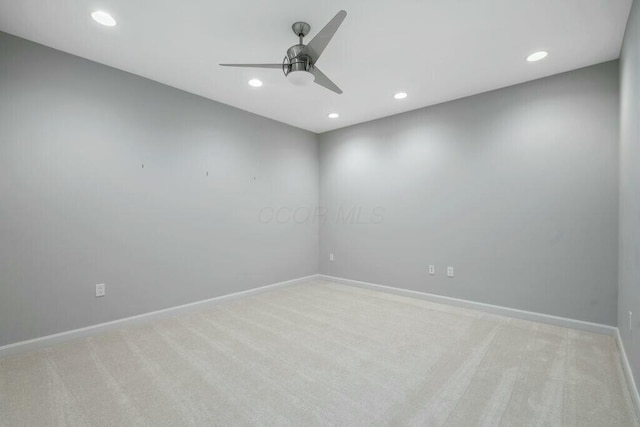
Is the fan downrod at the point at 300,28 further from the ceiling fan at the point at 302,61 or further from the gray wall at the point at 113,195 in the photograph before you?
the gray wall at the point at 113,195

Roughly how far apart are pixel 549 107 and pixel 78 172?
4752 millimetres

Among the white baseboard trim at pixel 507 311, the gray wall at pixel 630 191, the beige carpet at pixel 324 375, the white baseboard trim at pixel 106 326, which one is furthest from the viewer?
the white baseboard trim at pixel 507 311

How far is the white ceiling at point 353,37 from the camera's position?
2057 mm

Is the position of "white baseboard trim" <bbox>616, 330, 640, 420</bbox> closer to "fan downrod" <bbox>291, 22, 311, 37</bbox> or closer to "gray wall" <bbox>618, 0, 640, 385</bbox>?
"gray wall" <bbox>618, 0, 640, 385</bbox>

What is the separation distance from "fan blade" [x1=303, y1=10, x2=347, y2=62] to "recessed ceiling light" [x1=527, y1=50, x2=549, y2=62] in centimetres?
204

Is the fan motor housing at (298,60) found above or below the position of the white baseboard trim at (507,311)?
above

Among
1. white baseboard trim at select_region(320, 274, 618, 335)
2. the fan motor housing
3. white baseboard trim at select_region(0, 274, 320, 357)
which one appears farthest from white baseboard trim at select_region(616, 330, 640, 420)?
white baseboard trim at select_region(0, 274, 320, 357)

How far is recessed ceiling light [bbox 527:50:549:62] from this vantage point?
2.62m

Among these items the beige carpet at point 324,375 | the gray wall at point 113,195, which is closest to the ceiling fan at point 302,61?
the gray wall at point 113,195

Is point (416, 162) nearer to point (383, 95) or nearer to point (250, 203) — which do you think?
point (383, 95)

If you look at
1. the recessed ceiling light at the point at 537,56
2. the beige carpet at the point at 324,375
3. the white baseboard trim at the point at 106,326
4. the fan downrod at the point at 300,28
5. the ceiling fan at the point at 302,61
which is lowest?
the beige carpet at the point at 324,375

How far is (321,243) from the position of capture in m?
5.21

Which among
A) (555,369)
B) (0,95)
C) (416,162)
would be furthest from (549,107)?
(0,95)

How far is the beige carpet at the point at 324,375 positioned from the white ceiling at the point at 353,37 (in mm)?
2603
